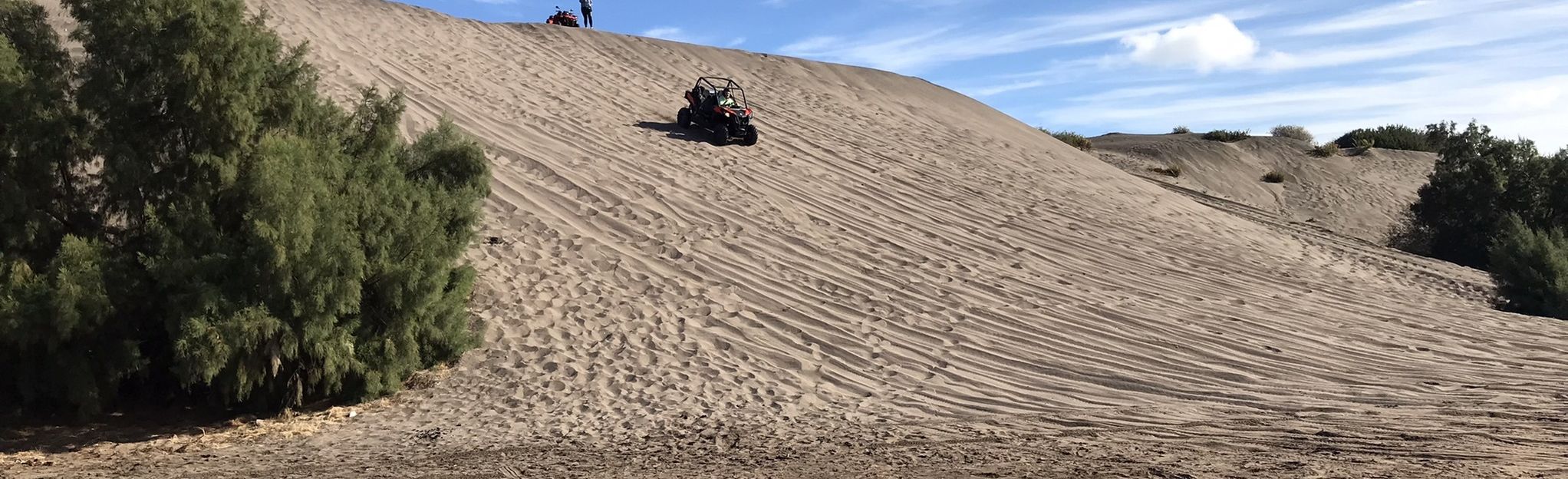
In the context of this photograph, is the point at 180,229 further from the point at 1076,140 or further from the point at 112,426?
the point at 1076,140

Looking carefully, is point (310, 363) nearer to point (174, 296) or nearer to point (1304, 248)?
point (174, 296)

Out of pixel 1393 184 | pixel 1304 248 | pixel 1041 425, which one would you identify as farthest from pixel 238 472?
pixel 1393 184

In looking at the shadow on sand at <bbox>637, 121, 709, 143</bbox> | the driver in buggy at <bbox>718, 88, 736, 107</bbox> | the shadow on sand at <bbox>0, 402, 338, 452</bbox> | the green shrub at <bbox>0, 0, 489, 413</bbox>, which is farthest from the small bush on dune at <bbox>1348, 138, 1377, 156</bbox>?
the shadow on sand at <bbox>0, 402, 338, 452</bbox>

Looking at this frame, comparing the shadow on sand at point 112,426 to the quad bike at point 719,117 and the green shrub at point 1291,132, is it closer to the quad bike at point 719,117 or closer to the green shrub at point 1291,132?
the quad bike at point 719,117

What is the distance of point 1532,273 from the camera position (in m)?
14.9

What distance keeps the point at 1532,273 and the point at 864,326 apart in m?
10.1

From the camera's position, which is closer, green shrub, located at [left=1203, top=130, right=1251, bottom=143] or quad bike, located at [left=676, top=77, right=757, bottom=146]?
quad bike, located at [left=676, top=77, right=757, bottom=146]

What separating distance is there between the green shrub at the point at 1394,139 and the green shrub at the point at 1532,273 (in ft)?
66.3

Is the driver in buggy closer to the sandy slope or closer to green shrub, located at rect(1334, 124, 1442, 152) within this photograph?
the sandy slope

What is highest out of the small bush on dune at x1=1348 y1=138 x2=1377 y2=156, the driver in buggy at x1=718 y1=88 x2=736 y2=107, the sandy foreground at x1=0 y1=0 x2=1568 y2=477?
the small bush on dune at x1=1348 y1=138 x2=1377 y2=156

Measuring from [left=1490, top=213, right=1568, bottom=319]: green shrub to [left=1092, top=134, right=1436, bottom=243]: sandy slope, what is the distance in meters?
9.22

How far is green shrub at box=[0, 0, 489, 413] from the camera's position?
26.1ft

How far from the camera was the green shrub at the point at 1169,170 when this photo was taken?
2819cm

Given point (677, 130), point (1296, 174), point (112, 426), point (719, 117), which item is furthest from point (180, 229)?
point (1296, 174)
